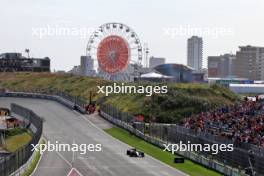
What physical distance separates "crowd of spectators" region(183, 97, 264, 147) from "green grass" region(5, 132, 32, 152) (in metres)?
16.0

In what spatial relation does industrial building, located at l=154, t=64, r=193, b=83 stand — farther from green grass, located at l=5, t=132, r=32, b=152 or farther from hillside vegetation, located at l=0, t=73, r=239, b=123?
green grass, located at l=5, t=132, r=32, b=152

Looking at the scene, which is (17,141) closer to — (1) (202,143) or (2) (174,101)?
(1) (202,143)

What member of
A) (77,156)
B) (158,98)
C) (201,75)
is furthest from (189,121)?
(201,75)

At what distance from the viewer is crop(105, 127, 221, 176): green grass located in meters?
49.0

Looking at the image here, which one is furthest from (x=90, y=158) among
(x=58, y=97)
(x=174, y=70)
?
(x=174, y=70)

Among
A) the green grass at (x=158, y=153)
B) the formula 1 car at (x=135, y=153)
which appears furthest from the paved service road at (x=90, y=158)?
the green grass at (x=158, y=153)

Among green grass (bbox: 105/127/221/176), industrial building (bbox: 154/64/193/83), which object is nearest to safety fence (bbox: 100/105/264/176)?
green grass (bbox: 105/127/221/176)

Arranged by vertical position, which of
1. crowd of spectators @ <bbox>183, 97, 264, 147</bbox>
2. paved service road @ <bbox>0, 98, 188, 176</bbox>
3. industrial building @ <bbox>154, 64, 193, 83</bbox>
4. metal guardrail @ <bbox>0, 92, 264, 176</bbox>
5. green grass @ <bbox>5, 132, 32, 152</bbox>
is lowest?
green grass @ <bbox>5, 132, 32, 152</bbox>

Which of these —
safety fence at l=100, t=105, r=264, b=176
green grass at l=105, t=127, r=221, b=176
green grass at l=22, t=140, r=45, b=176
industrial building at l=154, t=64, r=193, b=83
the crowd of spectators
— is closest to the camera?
safety fence at l=100, t=105, r=264, b=176

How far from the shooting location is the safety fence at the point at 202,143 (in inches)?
1692

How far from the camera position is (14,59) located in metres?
199

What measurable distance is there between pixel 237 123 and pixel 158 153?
720 centimetres

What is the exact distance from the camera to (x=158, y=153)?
59.0 metres

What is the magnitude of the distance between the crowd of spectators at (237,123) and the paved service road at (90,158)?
6082mm
